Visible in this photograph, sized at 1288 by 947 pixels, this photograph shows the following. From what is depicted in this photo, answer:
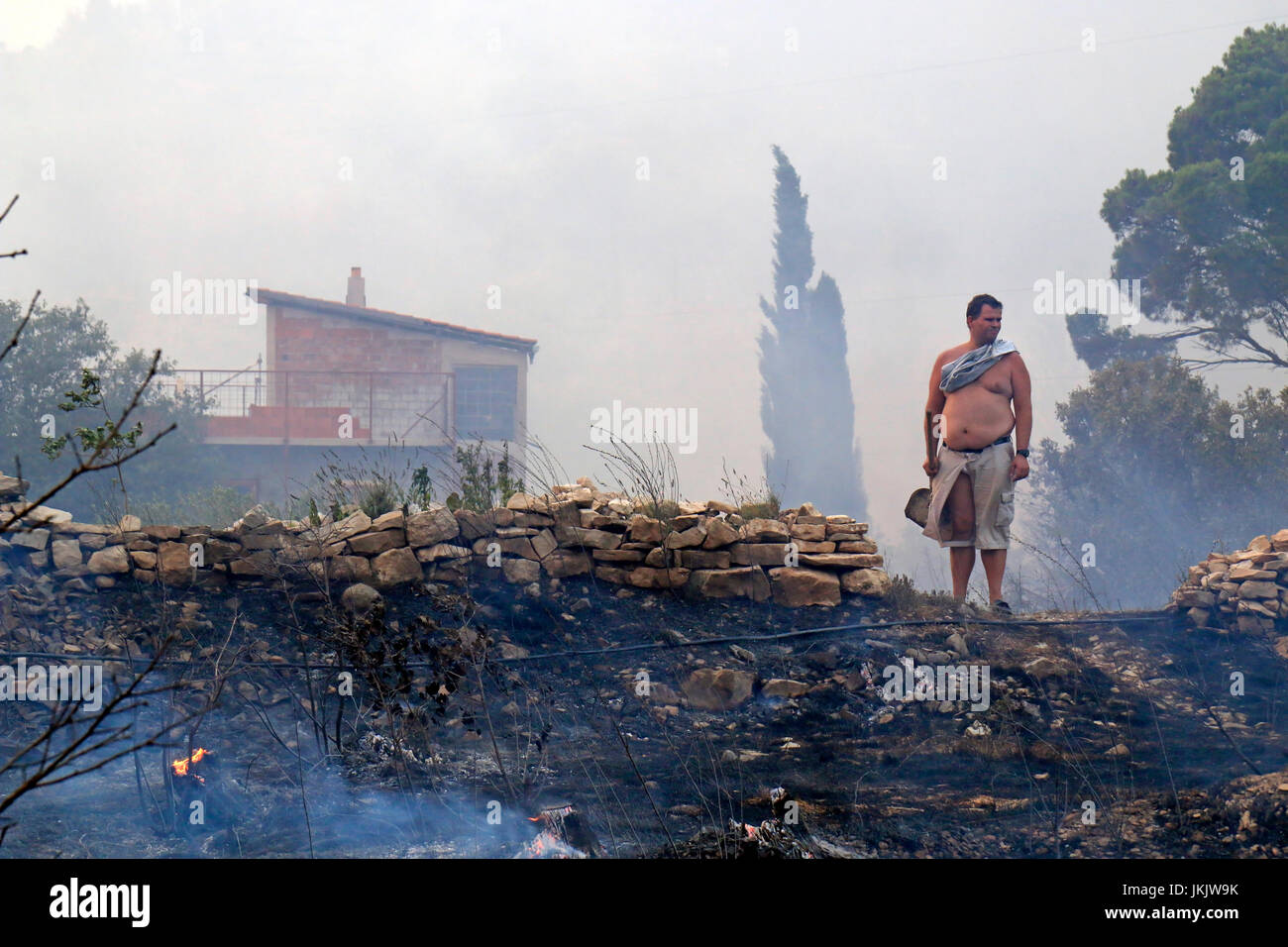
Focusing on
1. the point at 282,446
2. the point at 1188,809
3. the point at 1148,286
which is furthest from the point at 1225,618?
the point at 282,446

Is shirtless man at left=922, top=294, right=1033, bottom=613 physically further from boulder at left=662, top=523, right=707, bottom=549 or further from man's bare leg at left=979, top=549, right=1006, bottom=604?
boulder at left=662, top=523, right=707, bottom=549

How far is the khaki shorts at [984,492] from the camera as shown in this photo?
268 inches

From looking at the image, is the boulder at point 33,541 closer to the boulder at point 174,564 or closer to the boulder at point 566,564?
the boulder at point 174,564

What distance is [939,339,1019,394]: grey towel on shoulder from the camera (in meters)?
6.84

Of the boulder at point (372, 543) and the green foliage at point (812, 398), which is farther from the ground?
the green foliage at point (812, 398)

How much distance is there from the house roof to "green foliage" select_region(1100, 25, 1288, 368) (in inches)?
498

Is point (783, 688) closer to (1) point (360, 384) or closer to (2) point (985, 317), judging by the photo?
(2) point (985, 317)

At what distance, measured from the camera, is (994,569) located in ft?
23.0

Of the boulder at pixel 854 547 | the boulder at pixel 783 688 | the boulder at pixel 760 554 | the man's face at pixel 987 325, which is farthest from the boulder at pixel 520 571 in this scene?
the man's face at pixel 987 325

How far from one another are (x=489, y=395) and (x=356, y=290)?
454 centimetres

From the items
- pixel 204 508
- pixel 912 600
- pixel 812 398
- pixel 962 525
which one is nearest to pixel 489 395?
pixel 204 508

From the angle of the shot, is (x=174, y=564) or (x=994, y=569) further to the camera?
→ (x=994, y=569)

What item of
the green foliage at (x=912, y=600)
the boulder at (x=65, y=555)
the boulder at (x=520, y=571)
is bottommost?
the green foliage at (x=912, y=600)


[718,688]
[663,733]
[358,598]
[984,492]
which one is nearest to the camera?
[663,733]
